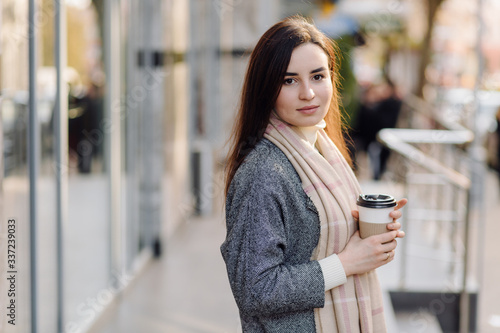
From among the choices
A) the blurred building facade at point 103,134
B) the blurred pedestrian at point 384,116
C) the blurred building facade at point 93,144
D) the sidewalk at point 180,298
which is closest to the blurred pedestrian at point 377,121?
the blurred pedestrian at point 384,116

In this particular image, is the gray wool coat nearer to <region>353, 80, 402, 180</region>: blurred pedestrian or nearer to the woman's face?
the woman's face

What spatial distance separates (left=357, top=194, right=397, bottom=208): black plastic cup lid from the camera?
1712mm

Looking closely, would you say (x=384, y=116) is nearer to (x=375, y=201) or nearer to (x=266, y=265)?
(x=375, y=201)

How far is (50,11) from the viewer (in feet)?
11.4

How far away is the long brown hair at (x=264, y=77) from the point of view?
1.72 metres

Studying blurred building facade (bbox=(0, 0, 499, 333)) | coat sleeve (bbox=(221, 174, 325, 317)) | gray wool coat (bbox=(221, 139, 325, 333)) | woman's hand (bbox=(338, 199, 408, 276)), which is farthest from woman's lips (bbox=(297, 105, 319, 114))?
blurred building facade (bbox=(0, 0, 499, 333))

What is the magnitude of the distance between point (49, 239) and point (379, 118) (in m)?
8.27

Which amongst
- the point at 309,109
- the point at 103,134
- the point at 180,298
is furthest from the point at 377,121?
the point at 309,109

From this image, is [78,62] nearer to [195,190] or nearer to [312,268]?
[312,268]

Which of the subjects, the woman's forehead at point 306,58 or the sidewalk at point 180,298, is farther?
the sidewalk at point 180,298

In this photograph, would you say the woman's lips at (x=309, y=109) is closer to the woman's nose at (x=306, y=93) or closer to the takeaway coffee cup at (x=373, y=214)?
the woman's nose at (x=306, y=93)

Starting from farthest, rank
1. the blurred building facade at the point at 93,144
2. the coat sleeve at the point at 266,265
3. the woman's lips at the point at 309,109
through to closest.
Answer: the blurred building facade at the point at 93,144, the woman's lips at the point at 309,109, the coat sleeve at the point at 266,265

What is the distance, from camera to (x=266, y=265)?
1.63 metres

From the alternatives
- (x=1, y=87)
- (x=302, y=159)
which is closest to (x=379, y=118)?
(x=1, y=87)
